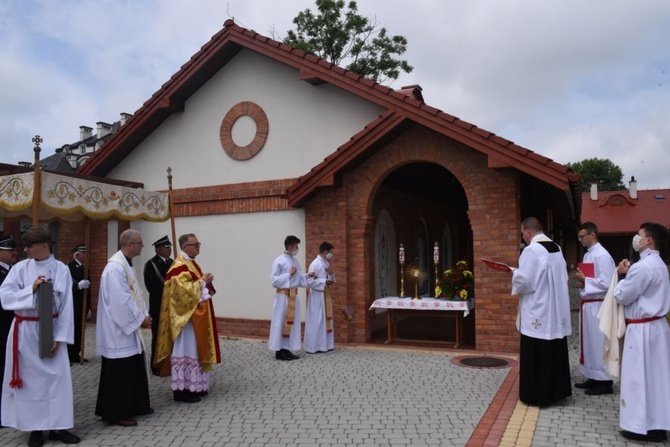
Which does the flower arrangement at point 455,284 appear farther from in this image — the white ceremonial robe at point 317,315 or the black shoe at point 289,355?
the black shoe at point 289,355

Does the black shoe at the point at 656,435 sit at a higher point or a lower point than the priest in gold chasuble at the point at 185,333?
lower

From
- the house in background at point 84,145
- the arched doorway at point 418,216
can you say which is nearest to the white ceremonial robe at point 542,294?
the arched doorway at point 418,216

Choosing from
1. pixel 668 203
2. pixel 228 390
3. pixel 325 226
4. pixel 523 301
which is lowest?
pixel 228 390

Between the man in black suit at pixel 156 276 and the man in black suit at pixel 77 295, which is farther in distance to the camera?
the man in black suit at pixel 77 295

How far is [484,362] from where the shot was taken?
813cm

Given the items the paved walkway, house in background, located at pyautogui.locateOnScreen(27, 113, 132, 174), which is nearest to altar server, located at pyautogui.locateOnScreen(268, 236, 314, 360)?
the paved walkway

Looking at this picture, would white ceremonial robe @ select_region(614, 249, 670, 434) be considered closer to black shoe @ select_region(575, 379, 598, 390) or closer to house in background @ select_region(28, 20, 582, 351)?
black shoe @ select_region(575, 379, 598, 390)

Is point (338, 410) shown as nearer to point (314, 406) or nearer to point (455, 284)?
point (314, 406)

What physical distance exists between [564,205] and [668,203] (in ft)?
99.1

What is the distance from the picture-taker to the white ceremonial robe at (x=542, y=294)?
19.5ft

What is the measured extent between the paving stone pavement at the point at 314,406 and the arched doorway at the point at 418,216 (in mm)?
3137

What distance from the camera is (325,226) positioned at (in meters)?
10.2

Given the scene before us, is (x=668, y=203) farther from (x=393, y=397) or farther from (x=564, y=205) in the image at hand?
(x=393, y=397)

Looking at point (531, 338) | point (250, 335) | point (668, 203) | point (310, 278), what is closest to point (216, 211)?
point (250, 335)
